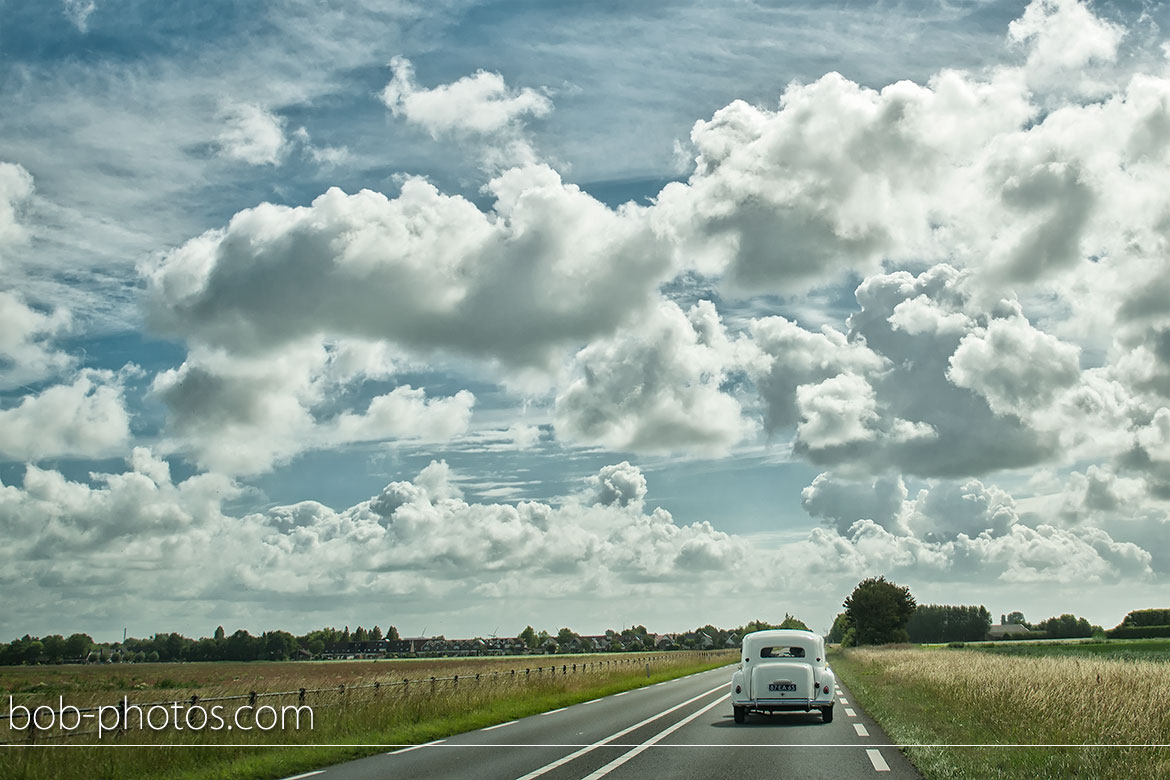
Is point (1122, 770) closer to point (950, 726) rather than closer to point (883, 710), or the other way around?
point (950, 726)

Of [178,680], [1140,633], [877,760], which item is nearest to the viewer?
[877,760]

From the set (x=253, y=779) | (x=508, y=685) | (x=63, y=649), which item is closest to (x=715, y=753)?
(x=253, y=779)

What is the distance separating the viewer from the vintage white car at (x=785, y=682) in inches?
760

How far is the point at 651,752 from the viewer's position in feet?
47.7

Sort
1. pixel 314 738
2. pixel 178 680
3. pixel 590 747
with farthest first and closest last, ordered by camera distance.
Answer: pixel 178 680, pixel 314 738, pixel 590 747

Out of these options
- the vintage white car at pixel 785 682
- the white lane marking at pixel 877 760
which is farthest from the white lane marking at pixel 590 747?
the white lane marking at pixel 877 760

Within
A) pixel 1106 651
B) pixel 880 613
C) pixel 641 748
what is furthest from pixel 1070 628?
pixel 641 748

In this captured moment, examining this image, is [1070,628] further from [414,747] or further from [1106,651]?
[414,747]

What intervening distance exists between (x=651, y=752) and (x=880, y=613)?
11238 centimetres

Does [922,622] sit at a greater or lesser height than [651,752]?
lesser

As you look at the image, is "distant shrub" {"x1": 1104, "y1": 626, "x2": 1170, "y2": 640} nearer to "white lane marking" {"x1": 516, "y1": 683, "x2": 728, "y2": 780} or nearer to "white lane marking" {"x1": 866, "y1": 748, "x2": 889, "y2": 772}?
"white lane marking" {"x1": 516, "y1": 683, "x2": 728, "y2": 780}

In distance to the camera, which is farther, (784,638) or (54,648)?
(54,648)

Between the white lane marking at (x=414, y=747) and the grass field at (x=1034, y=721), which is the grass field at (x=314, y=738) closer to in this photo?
the white lane marking at (x=414, y=747)

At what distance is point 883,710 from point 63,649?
15410 centimetres
